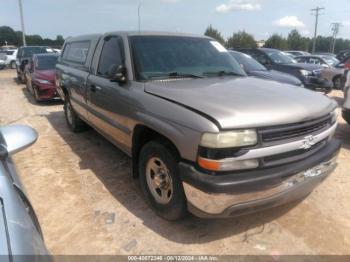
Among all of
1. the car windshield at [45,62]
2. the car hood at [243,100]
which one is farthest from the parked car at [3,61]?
the car hood at [243,100]

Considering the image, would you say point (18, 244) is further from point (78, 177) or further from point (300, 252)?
point (78, 177)

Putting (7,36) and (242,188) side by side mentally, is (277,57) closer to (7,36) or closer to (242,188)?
(242,188)

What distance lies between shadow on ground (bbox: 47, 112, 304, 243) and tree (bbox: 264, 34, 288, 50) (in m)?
68.4

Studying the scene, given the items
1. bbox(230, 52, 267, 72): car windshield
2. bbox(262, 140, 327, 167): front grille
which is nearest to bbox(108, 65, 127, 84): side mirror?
→ bbox(262, 140, 327, 167): front grille

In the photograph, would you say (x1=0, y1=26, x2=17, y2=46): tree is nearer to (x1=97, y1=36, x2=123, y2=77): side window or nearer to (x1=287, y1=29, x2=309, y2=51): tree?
(x1=287, y1=29, x2=309, y2=51): tree

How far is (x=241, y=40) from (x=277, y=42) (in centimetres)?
848

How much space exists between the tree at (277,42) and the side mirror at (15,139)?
71.0 metres

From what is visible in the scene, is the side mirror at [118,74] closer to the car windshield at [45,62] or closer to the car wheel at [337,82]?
the car windshield at [45,62]

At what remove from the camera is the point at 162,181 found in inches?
129

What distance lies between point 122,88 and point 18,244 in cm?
253

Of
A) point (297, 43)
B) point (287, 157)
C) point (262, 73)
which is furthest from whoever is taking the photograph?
point (297, 43)

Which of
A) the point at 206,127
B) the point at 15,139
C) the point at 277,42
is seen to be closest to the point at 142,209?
the point at 206,127

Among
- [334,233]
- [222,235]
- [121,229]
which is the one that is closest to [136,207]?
[121,229]

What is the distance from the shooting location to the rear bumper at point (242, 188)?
8.53 ft
